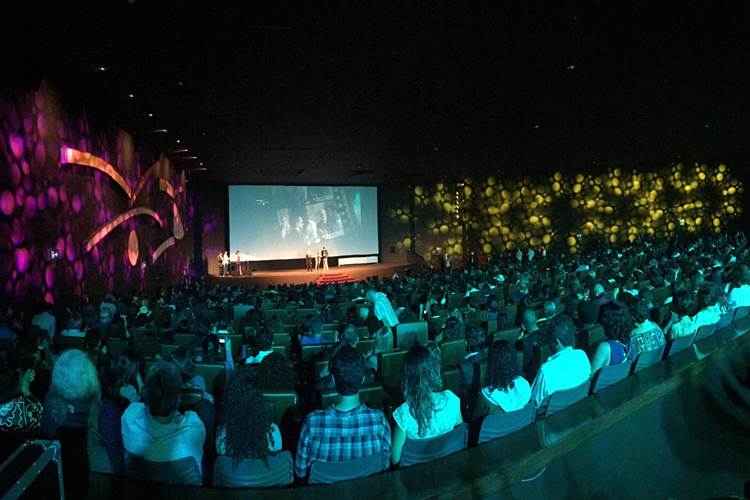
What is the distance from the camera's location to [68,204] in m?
10.9

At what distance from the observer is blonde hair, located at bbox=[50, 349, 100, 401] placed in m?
3.43

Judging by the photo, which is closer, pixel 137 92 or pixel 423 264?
pixel 137 92

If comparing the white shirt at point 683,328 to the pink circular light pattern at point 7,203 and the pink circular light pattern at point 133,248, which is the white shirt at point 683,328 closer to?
the pink circular light pattern at point 7,203

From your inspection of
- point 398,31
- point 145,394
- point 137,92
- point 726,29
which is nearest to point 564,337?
point 145,394

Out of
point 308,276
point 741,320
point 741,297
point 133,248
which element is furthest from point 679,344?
point 308,276

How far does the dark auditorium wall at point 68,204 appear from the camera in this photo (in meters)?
8.90

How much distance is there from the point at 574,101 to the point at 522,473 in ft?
33.4

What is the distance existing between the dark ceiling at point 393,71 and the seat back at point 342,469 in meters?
5.19

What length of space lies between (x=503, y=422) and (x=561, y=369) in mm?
986

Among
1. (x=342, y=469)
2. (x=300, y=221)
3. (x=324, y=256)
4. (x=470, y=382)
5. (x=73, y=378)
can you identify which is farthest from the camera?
(x=300, y=221)

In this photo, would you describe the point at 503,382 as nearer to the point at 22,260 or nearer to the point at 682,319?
the point at 682,319

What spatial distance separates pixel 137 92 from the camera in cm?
1060

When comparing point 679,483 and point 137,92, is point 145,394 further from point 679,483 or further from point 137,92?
point 137,92

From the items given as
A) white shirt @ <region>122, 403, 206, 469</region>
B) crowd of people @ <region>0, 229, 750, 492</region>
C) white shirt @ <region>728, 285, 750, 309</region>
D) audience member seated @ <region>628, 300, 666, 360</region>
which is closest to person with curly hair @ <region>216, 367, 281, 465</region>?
crowd of people @ <region>0, 229, 750, 492</region>
